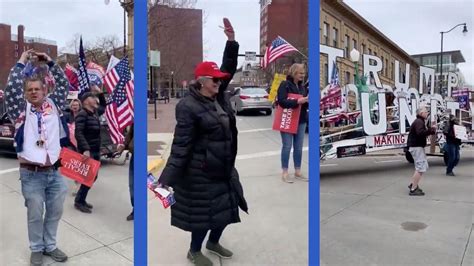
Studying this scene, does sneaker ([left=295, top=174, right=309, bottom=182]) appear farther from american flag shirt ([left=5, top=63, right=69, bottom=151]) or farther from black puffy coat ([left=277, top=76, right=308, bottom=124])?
american flag shirt ([left=5, top=63, right=69, bottom=151])

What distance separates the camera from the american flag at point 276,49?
2.14m

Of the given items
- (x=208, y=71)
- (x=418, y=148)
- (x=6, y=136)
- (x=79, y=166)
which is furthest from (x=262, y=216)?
(x=418, y=148)

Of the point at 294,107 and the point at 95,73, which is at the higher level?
the point at 95,73

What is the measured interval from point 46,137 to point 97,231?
684 mm

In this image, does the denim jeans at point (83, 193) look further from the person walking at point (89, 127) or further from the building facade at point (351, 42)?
the building facade at point (351, 42)

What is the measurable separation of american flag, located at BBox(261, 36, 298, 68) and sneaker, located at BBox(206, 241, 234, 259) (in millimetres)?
1016

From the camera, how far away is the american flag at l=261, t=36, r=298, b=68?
2145 mm

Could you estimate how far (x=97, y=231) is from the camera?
270 centimetres

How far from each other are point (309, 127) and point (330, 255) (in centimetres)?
195

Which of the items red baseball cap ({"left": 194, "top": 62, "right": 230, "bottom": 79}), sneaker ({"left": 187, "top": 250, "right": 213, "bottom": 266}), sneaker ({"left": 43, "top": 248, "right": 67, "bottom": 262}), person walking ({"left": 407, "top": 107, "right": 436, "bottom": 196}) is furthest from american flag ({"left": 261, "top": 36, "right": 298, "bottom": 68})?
person walking ({"left": 407, "top": 107, "right": 436, "bottom": 196})

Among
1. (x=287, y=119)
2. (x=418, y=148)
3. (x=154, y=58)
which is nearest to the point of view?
(x=154, y=58)

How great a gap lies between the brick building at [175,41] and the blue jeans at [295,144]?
60 centimetres

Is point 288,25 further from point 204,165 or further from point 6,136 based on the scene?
point 6,136

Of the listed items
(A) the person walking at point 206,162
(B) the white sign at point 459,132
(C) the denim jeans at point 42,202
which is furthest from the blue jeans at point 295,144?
(B) the white sign at point 459,132
